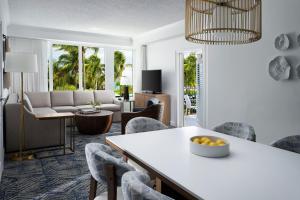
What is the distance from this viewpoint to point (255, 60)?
3.64 meters

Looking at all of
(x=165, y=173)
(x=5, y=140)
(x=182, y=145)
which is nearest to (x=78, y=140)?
(x=5, y=140)

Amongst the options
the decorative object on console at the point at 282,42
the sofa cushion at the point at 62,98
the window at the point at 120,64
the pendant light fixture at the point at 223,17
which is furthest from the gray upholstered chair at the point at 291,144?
the window at the point at 120,64

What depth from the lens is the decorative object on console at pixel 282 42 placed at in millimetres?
3165

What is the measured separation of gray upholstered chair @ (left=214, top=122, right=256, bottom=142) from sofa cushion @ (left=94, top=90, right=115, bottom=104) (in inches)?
191

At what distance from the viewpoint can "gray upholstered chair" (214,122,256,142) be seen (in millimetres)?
2318

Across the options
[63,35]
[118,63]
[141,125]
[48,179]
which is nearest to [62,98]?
[63,35]

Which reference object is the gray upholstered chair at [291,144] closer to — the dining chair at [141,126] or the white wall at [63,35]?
the dining chair at [141,126]

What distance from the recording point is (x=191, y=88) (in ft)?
29.0

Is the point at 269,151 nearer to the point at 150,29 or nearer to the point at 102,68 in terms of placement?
the point at 150,29

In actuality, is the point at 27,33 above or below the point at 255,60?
above

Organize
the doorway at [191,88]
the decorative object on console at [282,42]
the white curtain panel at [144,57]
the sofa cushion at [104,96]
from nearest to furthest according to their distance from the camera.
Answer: the decorative object on console at [282,42], the doorway at [191,88], the sofa cushion at [104,96], the white curtain panel at [144,57]

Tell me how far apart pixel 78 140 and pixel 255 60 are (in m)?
3.52

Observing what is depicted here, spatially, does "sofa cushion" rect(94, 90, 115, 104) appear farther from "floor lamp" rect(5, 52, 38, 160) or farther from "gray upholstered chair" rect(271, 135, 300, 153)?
"gray upholstered chair" rect(271, 135, 300, 153)

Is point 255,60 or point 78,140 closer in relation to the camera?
point 255,60
